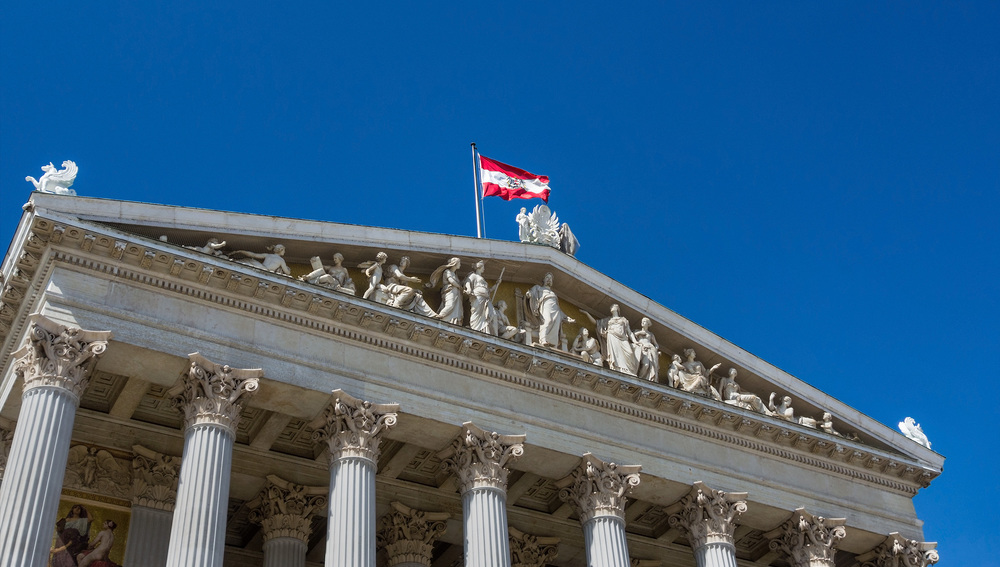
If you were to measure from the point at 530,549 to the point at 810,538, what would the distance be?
7342mm

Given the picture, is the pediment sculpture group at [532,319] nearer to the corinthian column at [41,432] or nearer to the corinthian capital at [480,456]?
the corinthian capital at [480,456]

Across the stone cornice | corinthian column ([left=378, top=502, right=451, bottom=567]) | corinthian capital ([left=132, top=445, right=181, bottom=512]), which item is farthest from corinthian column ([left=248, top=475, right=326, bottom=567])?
the stone cornice

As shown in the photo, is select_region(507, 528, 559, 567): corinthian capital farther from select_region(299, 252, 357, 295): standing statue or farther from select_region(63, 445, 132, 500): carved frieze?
select_region(63, 445, 132, 500): carved frieze

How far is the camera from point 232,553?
30156 millimetres

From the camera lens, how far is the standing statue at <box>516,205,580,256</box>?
3238 cm

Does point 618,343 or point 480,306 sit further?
point 618,343

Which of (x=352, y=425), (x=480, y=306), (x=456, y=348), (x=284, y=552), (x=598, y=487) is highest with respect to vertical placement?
(x=480, y=306)

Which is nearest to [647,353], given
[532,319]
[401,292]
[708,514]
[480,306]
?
[532,319]

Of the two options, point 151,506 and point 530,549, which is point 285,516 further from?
point 530,549

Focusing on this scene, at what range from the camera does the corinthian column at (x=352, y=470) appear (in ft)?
76.8

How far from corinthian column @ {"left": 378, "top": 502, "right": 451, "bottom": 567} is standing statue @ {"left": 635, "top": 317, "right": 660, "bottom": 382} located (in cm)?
635

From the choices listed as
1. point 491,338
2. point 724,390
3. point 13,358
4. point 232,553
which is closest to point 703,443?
point 724,390

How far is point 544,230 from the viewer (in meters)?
32.6

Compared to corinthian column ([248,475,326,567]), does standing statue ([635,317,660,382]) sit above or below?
above
